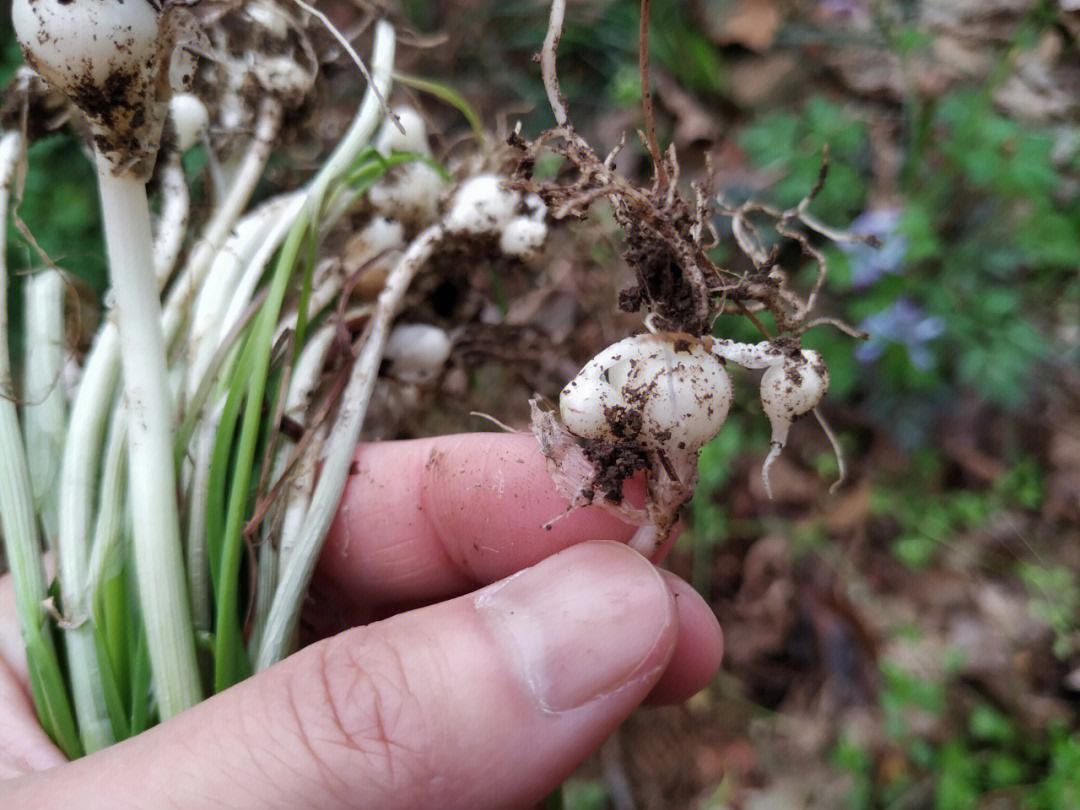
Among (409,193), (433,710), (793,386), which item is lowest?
(433,710)

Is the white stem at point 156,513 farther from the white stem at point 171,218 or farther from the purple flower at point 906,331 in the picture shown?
the purple flower at point 906,331

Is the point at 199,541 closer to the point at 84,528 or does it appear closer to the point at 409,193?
the point at 84,528

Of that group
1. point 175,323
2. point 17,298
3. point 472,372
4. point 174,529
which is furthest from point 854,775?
point 17,298

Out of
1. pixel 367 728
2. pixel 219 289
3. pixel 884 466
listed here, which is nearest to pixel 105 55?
pixel 219 289

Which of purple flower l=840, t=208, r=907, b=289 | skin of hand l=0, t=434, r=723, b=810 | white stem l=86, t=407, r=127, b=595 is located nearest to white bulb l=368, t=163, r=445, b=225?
white stem l=86, t=407, r=127, b=595

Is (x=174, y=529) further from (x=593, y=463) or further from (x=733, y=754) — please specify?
(x=733, y=754)
